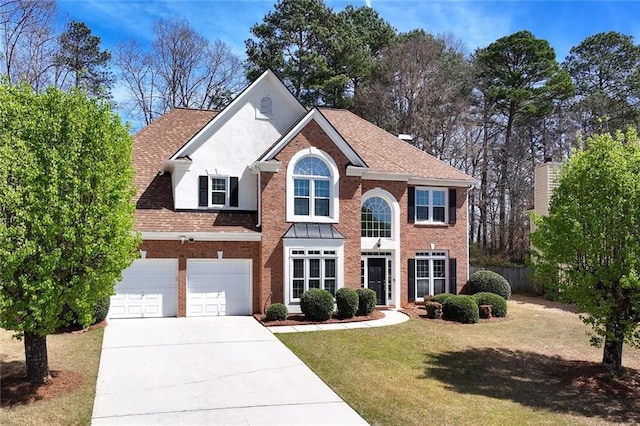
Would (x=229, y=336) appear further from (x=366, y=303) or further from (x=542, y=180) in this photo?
(x=542, y=180)

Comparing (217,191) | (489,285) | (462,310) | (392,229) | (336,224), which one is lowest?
(462,310)

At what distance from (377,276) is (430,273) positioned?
2736mm

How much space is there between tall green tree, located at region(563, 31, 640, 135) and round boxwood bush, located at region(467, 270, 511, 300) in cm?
2052

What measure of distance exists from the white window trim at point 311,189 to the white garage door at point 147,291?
469 centimetres

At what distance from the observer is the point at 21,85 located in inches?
365

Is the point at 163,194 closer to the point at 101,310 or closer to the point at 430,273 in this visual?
the point at 101,310

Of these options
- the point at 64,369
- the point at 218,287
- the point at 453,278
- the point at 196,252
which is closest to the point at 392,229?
the point at 453,278

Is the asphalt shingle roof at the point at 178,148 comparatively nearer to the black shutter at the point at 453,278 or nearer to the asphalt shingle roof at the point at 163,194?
the asphalt shingle roof at the point at 163,194

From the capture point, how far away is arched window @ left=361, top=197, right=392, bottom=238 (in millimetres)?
20203

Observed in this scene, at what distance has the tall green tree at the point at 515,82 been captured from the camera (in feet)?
118

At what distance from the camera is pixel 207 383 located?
976cm

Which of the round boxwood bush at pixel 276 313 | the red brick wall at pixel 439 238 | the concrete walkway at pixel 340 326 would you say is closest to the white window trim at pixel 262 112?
the red brick wall at pixel 439 238

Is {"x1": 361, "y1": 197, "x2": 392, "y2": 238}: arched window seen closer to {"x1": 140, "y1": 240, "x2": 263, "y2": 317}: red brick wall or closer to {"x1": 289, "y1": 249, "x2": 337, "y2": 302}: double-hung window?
{"x1": 289, "y1": 249, "x2": 337, "y2": 302}: double-hung window

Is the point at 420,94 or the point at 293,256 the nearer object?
the point at 293,256
